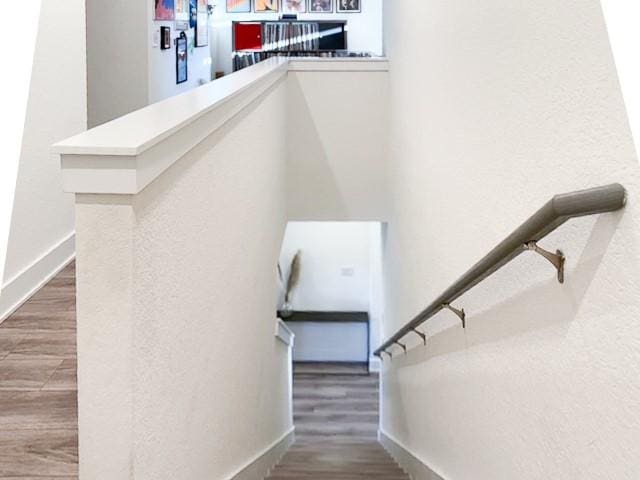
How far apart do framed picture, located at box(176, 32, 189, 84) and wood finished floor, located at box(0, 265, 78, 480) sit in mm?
5016

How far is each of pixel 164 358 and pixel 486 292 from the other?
109cm

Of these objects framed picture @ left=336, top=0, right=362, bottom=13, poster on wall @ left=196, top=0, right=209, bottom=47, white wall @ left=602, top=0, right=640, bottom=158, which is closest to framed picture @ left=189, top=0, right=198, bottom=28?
poster on wall @ left=196, top=0, right=209, bottom=47

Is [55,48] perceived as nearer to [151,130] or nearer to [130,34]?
[151,130]

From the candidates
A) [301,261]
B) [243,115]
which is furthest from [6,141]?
[301,261]

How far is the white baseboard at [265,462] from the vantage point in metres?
4.14

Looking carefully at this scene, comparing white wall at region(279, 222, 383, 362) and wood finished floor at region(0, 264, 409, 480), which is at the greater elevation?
wood finished floor at region(0, 264, 409, 480)

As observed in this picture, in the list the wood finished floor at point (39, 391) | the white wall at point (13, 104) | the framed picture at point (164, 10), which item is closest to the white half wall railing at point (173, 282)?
the wood finished floor at point (39, 391)

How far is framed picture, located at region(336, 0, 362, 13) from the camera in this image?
40.4 ft

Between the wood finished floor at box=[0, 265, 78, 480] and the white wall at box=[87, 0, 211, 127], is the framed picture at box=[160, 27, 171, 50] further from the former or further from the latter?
the wood finished floor at box=[0, 265, 78, 480]

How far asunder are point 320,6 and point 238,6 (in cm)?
114

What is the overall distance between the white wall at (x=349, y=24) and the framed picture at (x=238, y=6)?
0.05 metres

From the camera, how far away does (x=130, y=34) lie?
6.95 m

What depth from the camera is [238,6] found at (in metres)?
12.4

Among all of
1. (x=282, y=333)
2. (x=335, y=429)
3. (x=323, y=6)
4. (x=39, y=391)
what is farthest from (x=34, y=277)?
(x=323, y=6)
